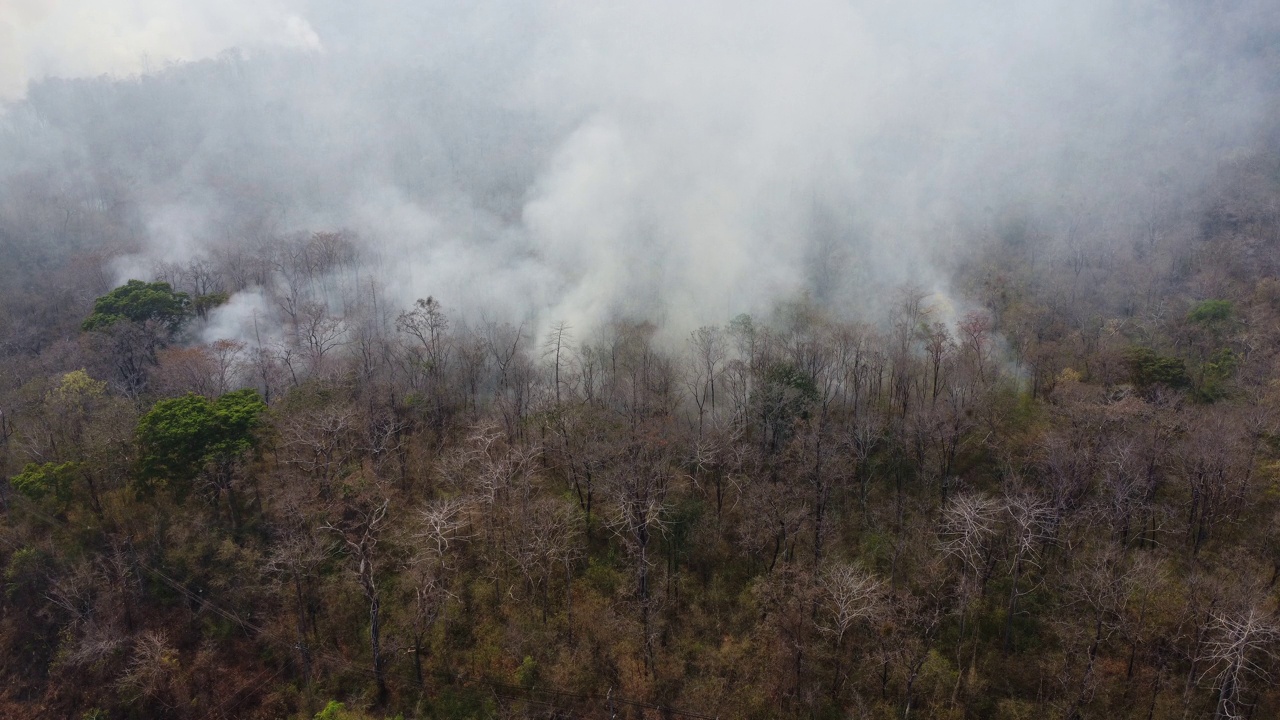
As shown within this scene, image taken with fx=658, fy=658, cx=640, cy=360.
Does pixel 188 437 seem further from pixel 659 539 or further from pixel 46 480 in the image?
pixel 659 539

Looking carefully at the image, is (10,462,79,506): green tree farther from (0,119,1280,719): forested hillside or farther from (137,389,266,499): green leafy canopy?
(137,389,266,499): green leafy canopy

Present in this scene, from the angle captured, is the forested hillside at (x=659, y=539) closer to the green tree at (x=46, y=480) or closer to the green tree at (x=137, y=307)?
the green tree at (x=46, y=480)

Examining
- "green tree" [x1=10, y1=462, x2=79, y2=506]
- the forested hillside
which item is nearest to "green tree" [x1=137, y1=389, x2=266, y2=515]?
the forested hillside

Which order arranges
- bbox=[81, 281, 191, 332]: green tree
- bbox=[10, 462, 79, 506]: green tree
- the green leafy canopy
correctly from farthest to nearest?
1. bbox=[81, 281, 191, 332]: green tree
2. the green leafy canopy
3. bbox=[10, 462, 79, 506]: green tree

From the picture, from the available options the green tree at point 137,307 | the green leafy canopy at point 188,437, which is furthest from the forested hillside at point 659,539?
the green tree at point 137,307

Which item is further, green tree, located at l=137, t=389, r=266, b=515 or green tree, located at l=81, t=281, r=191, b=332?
green tree, located at l=81, t=281, r=191, b=332

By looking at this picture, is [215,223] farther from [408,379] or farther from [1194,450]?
[1194,450]

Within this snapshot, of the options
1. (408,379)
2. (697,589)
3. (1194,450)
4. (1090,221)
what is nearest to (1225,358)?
(1194,450)

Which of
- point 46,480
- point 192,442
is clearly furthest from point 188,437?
point 46,480
